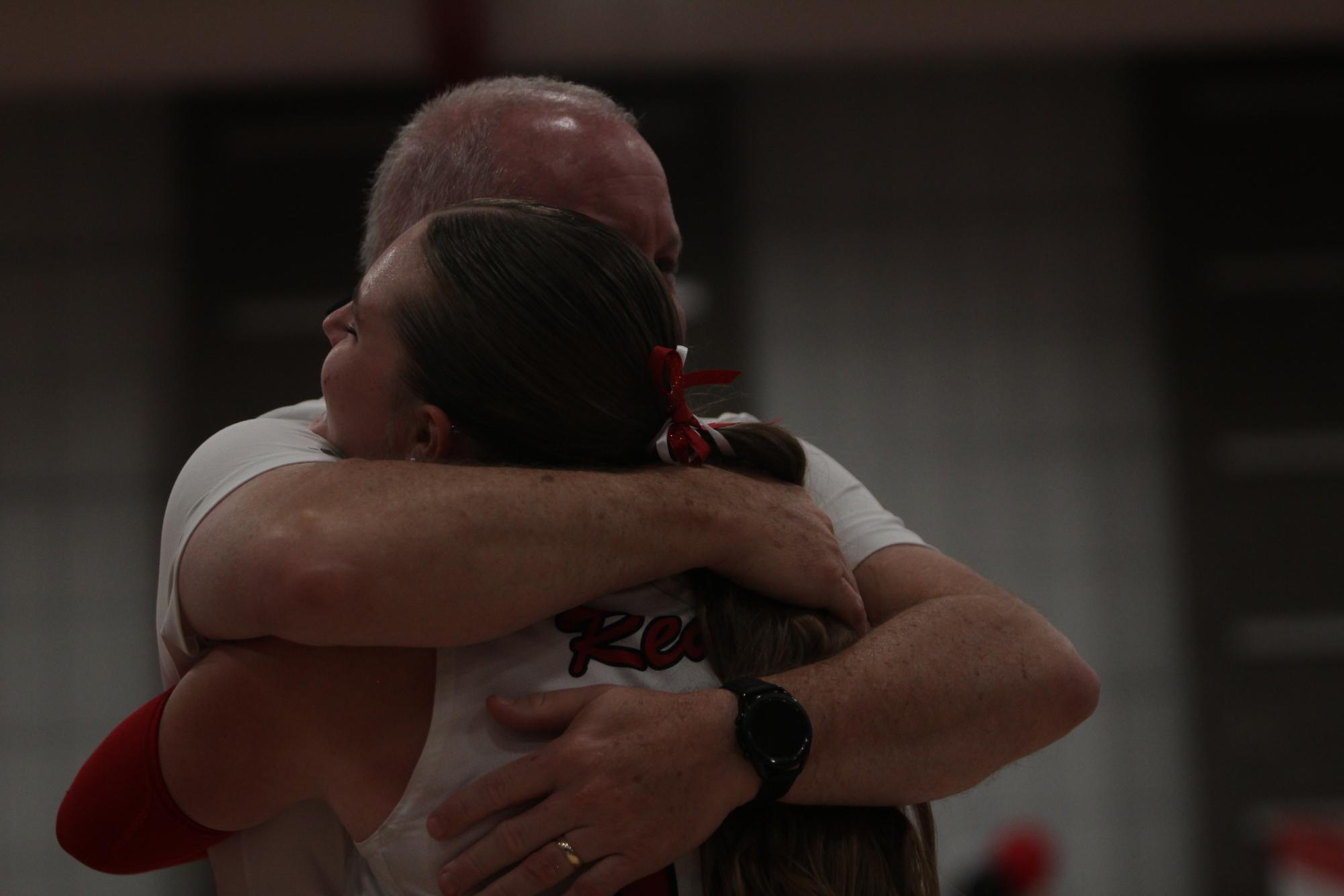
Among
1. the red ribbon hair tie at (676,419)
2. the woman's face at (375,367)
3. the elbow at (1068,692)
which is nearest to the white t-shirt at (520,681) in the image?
the red ribbon hair tie at (676,419)

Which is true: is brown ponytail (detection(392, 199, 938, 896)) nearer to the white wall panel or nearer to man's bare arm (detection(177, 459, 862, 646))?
man's bare arm (detection(177, 459, 862, 646))

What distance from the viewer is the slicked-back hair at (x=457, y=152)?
1.73 m

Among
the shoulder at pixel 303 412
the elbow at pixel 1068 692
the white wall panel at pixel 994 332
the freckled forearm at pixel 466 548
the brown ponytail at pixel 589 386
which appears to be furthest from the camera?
the white wall panel at pixel 994 332

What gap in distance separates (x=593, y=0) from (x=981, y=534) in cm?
280

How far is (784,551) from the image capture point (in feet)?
3.82

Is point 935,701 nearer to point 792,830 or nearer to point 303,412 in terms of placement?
point 792,830

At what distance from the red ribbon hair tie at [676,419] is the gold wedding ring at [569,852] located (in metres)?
0.36

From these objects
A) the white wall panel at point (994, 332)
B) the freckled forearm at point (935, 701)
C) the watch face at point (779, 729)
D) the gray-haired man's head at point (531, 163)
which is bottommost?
the white wall panel at point (994, 332)

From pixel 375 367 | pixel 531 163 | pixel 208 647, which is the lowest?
pixel 208 647

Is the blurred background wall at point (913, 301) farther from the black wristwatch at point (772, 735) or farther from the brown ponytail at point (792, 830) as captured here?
the black wristwatch at point (772, 735)

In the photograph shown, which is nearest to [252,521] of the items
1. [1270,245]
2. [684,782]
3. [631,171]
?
[684,782]

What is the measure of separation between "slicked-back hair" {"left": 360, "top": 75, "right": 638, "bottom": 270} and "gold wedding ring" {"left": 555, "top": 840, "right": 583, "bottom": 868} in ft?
3.21

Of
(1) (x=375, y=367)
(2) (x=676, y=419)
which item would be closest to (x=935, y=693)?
(2) (x=676, y=419)

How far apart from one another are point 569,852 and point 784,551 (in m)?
0.34
